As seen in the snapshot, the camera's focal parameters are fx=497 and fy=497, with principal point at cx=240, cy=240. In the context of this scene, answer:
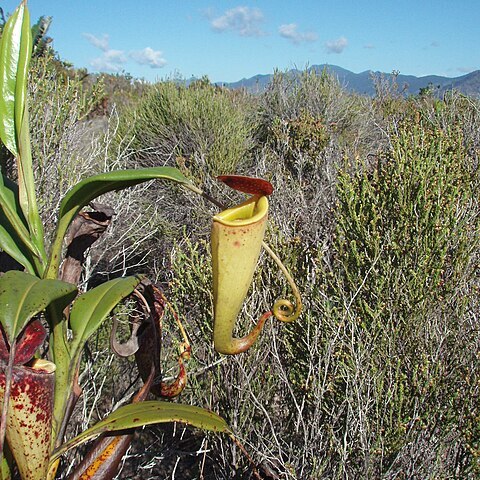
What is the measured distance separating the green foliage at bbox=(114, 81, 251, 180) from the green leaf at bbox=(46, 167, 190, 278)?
4.78m

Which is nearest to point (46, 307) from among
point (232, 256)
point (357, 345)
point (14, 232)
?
A: point (14, 232)

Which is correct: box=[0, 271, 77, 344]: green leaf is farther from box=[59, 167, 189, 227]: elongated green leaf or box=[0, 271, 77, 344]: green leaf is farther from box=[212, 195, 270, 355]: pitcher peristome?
box=[212, 195, 270, 355]: pitcher peristome

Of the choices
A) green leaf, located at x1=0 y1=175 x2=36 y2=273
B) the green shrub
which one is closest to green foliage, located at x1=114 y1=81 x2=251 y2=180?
the green shrub

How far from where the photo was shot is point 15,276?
0.86m

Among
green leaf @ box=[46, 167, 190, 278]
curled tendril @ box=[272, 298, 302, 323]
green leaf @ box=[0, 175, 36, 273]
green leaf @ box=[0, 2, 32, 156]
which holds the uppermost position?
green leaf @ box=[0, 2, 32, 156]

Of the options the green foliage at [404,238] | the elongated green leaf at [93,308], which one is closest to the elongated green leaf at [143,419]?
the elongated green leaf at [93,308]

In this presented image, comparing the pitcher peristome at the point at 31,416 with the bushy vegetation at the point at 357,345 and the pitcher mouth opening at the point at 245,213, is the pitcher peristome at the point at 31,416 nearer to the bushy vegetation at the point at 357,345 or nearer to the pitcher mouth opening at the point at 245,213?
the pitcher mouth opening at the point at 245,213

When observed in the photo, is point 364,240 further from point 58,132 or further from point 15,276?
point 58,132

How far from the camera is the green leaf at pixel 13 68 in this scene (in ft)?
3.23

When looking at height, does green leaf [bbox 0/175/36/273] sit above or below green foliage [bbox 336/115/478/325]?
above

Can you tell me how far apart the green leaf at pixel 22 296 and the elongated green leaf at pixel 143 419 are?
12.5 inches

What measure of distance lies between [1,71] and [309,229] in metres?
2.31

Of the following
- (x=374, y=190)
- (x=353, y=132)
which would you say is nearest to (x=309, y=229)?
(x=374, y=190)

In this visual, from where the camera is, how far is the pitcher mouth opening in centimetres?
91
